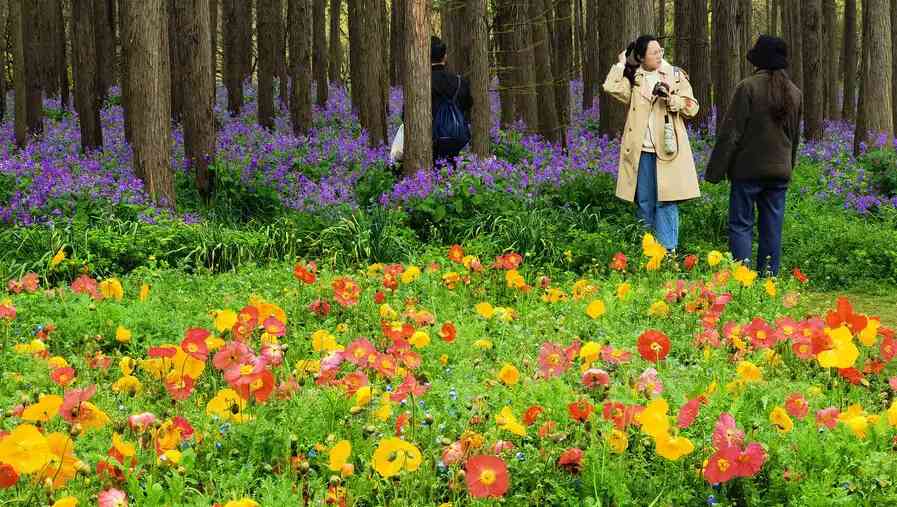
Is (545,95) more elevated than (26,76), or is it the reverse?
(26,76)

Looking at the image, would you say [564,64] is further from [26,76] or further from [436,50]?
[26,76]

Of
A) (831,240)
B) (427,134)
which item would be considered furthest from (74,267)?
(831,240)

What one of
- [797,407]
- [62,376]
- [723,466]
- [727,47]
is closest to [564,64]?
[727,47]

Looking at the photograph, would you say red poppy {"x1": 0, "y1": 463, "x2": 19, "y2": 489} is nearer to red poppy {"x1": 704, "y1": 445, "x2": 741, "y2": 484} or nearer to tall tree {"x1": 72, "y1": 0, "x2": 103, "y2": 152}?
red poppy {"x1": 704, "y1": 445, "x2": 741, "y2": 484}

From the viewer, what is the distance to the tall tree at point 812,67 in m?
16.7

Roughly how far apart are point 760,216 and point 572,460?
5645 mm

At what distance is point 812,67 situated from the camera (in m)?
16.9

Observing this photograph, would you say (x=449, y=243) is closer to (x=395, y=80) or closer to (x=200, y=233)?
(x=200, y=233)

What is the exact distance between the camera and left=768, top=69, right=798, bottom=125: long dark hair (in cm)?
787

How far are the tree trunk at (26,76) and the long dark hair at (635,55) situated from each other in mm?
9819

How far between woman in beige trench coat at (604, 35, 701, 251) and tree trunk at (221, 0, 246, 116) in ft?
40.0

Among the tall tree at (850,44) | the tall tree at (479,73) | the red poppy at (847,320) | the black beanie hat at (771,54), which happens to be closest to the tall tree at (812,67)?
the tall tree at (850,44)

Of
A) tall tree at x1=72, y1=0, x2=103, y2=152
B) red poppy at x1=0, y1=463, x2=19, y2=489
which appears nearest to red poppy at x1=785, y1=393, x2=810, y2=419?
red poppy at x1=0, y1=463, x2=19, y2=489

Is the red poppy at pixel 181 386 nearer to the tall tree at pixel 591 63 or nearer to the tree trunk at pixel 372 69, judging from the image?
the tree trunk at pixel 372 69
